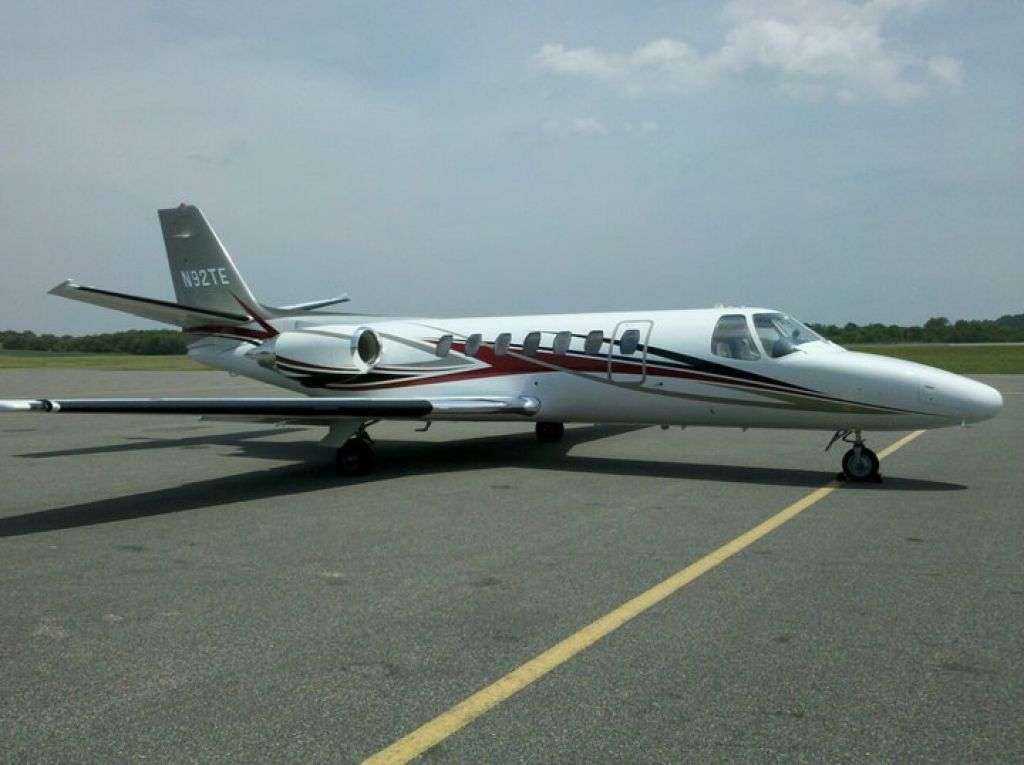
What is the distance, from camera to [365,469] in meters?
12.3

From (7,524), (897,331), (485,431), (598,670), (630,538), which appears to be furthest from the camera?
(897,331)

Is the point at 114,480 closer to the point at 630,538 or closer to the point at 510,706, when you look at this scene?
the point at 630,538

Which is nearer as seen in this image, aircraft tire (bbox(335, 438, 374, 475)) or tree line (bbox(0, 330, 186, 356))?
aircraft tire (bbox(335, 438, 374, 475))

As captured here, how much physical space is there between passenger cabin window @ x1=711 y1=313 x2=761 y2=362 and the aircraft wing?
2.98m

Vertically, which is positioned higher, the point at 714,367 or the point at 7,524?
the point at 714,367

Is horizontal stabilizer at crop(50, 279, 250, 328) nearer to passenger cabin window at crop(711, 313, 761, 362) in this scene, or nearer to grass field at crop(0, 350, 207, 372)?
passenger cabin window at crop(711, 313, 761, 362)

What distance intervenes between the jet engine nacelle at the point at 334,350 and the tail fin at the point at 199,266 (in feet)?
7.07

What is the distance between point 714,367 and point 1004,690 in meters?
7.59

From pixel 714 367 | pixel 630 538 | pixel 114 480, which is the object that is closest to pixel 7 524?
pixel 114 480

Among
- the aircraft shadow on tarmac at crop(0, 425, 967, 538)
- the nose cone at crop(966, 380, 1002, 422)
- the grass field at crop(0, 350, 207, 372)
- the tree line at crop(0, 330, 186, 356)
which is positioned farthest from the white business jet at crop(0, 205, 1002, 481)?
the tree line at crop(0, 330, 186, 356)

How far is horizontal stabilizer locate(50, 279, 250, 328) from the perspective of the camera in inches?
500

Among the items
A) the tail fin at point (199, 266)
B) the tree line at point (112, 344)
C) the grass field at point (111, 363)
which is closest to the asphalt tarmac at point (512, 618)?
the tail fin at point (199, 266)

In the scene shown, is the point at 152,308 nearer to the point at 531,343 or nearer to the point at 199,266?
the point at 199,266

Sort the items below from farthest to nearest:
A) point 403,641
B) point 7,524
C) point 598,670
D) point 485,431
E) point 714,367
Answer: point 485,431 → point 714,367 → point 7,524 → point 403,641 → point 598,670
